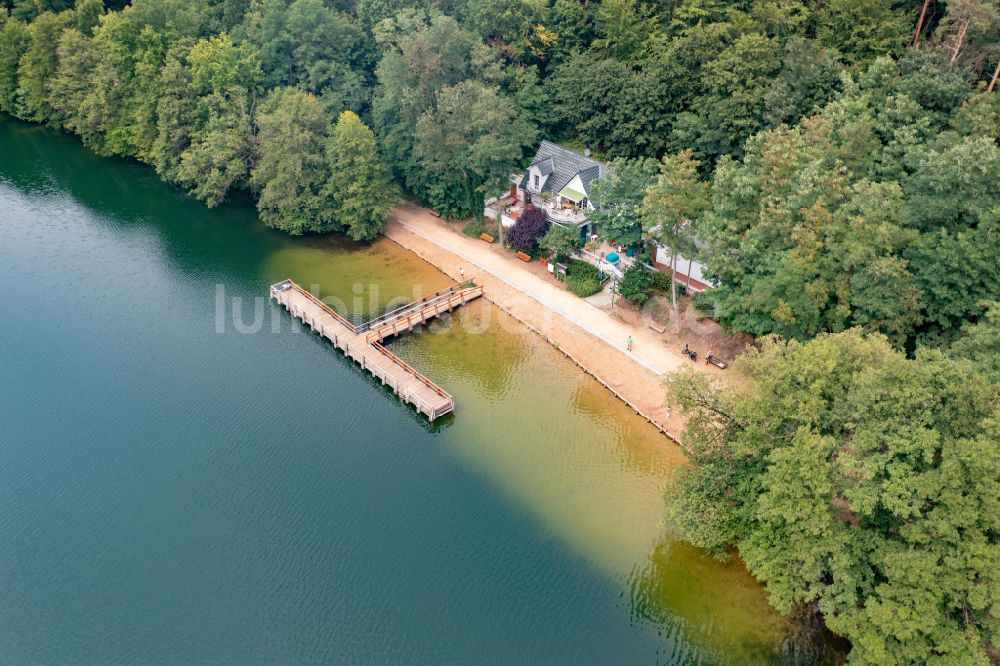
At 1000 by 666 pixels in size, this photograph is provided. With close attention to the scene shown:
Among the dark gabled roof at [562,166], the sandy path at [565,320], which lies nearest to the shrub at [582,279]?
the sandy path at [565,320]

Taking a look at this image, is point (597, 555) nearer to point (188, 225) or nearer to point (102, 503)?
point (102, 503)

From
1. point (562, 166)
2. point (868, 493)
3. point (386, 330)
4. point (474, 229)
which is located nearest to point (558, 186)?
point (562, 166)

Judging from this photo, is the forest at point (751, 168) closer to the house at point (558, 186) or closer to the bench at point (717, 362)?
the house at point (558, 186)

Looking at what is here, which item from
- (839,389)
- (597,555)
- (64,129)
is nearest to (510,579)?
(597,555)

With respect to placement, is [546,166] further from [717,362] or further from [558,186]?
[717,362]

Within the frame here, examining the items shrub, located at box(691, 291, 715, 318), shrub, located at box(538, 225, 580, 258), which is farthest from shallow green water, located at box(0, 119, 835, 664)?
shrub, located at box(691, 291, 715, 318)

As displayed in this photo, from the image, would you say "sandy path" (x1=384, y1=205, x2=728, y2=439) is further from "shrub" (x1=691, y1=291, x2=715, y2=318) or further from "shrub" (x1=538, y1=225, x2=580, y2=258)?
"shrub" (x1=691, y1=291, x2=715, y2=318)
